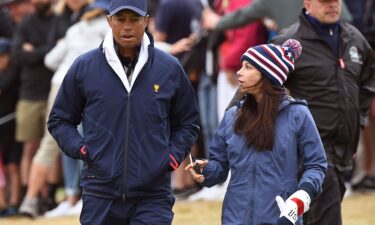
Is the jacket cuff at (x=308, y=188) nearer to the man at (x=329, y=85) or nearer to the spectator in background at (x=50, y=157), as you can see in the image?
the man at (x=329, y=85)

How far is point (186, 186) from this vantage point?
13.1 m

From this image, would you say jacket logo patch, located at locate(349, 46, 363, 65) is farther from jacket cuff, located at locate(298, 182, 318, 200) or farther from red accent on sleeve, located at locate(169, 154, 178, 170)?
jacket cuff, located at locate(298, 182, 318, 200)

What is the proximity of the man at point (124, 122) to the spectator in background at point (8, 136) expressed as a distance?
21.1ft

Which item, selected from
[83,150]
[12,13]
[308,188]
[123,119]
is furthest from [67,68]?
[308,188]

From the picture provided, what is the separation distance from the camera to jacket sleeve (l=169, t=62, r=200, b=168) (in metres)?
Result: 7.18

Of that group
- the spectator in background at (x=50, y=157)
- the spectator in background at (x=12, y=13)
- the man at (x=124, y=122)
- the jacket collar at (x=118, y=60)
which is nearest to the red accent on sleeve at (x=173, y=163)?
the man at (x=124, y=122)

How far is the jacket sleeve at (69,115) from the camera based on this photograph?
7094 mm

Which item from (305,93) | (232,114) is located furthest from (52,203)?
(232,114)

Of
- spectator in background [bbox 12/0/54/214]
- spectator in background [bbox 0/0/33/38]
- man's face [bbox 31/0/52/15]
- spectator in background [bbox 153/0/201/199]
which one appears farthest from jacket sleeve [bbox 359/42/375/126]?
spectator in background [bbox 0/0/33/38]

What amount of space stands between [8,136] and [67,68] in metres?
2.07

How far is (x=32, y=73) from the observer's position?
13133mm

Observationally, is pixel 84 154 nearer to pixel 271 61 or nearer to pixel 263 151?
pixel 263 151

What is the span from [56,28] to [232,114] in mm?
6453

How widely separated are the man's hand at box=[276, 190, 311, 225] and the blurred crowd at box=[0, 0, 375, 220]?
5.27 m
